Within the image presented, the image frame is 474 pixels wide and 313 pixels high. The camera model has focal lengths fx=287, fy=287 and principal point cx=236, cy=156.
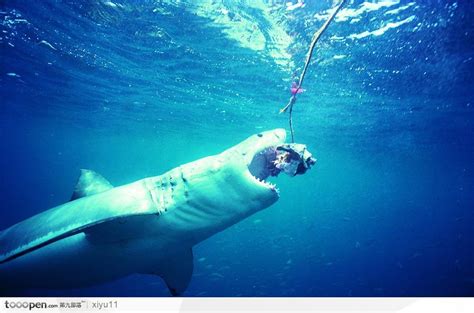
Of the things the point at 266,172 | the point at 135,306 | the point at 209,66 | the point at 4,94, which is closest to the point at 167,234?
the point at 135,306

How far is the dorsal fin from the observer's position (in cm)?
537

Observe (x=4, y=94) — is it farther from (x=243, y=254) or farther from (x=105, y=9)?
(x=243, y=254)

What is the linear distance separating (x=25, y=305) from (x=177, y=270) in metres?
2.53

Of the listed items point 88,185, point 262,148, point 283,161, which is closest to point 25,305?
point 88,185

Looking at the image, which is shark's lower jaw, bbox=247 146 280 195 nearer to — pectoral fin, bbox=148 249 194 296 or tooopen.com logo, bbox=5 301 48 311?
pectoral fin, bbox=148 249 194 296

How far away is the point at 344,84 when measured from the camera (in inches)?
643

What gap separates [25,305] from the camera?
3.60 m

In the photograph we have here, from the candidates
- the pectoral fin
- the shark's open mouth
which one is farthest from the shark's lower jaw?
the pectoral fin

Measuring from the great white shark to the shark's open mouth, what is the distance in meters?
0.03

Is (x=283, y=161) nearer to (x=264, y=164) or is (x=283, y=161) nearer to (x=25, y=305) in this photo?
(x=264, y=164)

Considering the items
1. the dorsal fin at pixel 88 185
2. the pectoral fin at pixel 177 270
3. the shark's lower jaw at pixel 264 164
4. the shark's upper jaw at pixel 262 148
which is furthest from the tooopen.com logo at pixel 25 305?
the shark's lower jaw at pixel 264 164

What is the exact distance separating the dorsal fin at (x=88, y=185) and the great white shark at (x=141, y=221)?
3.02ft

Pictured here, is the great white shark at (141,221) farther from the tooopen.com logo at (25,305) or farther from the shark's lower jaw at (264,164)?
the tooopen.com logo at (25,305)

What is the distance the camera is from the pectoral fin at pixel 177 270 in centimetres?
535
